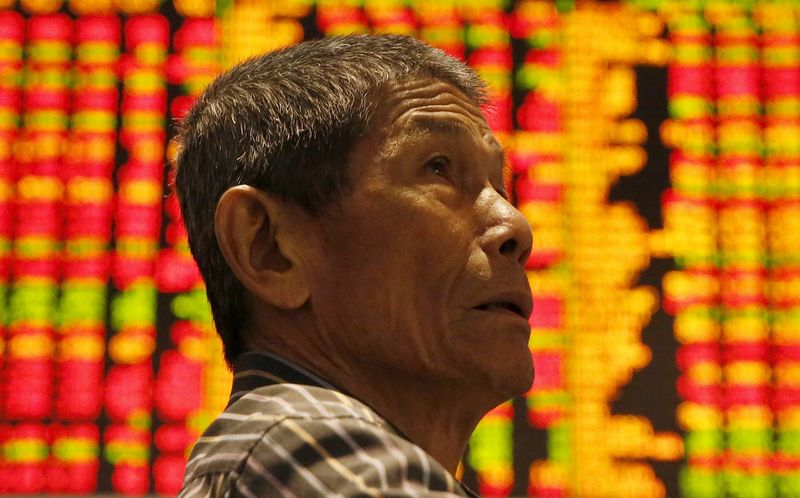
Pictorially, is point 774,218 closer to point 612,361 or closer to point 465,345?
point 612,361

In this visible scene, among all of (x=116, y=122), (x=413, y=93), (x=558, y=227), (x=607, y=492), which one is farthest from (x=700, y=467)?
(x=413, y=93)

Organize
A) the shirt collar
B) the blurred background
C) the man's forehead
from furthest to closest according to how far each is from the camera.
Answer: the blurred background → the man's forehead → the shirt collar

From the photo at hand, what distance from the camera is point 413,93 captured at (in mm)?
965

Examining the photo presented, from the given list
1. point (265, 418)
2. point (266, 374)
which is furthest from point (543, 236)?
point (265, 418)

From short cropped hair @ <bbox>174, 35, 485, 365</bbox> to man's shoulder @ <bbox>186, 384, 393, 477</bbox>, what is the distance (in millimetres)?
168

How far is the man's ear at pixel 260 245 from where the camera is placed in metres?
0.91

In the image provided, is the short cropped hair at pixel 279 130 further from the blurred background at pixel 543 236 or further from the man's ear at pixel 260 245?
the blurred background at pixel 543 236

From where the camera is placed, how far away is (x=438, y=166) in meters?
0.95

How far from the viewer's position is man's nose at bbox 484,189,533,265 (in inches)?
36.8

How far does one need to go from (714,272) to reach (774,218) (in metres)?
0.17

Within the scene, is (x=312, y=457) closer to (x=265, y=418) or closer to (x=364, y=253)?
(x=265, y=418)

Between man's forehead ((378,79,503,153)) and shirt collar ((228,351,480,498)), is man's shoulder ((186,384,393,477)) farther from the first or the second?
man's forehead ((378,79,503,153))

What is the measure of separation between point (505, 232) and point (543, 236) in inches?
53.1

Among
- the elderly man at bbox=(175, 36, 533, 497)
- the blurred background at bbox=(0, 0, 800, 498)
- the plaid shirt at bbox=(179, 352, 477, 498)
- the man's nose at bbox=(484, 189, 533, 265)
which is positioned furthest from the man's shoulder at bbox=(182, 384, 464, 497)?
the blurred background at bbox=(0, 0, 800, 498)
